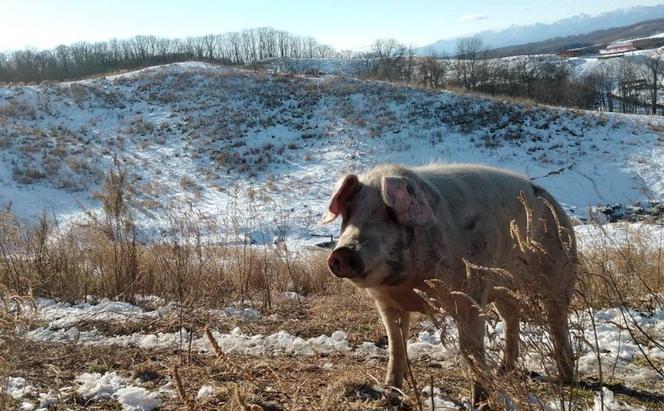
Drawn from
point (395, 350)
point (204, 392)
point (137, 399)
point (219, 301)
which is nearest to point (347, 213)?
point (395, 350)

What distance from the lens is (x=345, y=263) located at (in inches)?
109

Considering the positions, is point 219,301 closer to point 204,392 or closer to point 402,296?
point 204,392

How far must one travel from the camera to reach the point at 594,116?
3158cm

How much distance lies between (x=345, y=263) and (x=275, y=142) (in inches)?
1200

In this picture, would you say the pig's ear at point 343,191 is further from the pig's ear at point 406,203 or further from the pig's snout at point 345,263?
the pig's snout at point 345,263

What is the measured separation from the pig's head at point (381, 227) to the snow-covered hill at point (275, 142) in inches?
633

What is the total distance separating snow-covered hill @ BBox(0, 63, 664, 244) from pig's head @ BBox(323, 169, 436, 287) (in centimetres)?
1607

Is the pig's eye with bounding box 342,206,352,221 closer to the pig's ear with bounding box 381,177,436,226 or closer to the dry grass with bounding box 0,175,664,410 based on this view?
the pig's ear with bounding box 381,177,436,226

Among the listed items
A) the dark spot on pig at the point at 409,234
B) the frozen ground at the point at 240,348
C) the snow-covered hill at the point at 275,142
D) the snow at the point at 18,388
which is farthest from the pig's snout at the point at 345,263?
the snow-covered hill at the point at 275,142

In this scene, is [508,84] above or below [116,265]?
above

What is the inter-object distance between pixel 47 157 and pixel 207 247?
24.3 m

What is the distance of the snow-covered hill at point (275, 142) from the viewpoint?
83.6ft

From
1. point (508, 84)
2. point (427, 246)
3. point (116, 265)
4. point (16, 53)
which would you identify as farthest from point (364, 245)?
point (16, 53)

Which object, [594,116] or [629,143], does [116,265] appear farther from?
[594,116]
